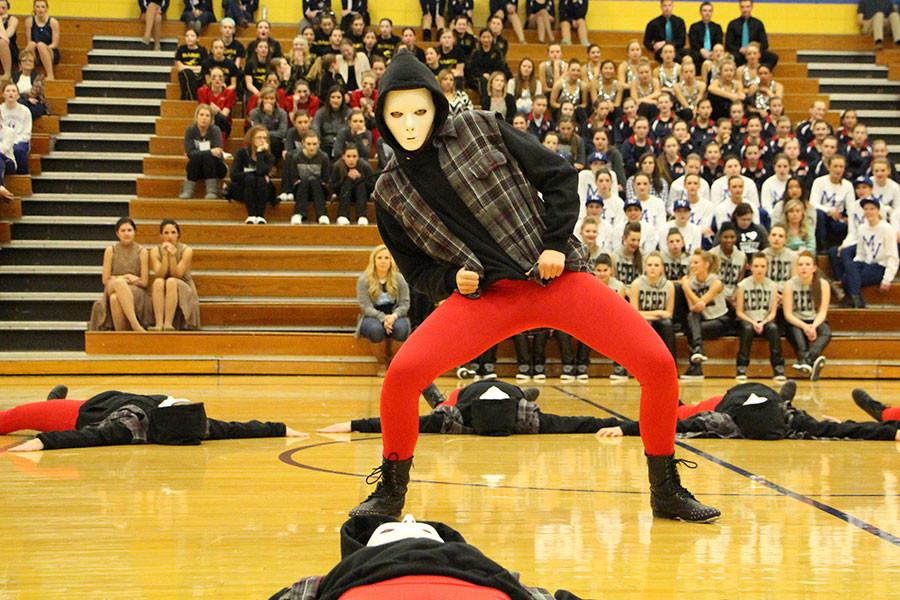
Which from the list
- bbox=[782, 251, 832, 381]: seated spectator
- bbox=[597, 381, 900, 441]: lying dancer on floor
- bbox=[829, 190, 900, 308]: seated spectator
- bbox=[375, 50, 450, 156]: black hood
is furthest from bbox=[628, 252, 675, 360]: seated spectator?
bbox=[375, 50, 450, 156]: black hood

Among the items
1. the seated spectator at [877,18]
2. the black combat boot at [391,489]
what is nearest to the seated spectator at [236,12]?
the seated spectator at [877,18]

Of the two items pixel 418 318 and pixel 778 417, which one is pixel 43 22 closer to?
pixel 418 318

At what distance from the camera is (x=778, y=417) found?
645cm

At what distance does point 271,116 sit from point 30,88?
3250 millimetres

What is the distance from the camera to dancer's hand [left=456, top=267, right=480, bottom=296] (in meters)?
3.89

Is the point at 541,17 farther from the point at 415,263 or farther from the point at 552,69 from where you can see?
the point at 415,263

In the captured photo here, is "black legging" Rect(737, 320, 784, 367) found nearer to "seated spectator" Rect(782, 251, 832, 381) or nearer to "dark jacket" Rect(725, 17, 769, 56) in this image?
"seated spectator" Rect(782, 251, 832, 381)

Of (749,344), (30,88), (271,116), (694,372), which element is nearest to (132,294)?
(271,116)

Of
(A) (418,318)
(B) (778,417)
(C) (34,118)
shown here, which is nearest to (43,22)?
(C) (34,118)

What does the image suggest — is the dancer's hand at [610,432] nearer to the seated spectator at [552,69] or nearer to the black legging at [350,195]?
the black legging at [350,195]

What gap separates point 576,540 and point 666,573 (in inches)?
19.4

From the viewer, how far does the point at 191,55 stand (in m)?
15.3

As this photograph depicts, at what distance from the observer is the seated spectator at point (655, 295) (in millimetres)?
11109

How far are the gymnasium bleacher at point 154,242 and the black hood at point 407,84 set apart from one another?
22.9 ft
